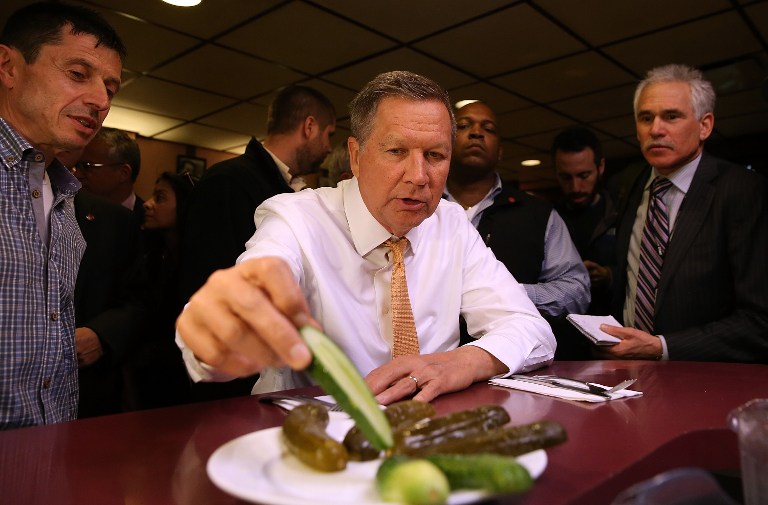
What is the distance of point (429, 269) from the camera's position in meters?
1.92

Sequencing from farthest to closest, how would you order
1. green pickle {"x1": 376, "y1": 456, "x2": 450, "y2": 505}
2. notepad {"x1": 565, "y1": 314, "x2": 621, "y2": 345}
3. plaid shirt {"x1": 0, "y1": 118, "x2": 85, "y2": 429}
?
notepad {"x1": 565, "y1": 314, "x2": 621, "y2": 345} < plaid shirt {"x1": 0, "y1": 118, "x2": 85, "y2": 429} < green pickle {"x1": 376, "y1": 456, "x2": 450, "y2": 505}

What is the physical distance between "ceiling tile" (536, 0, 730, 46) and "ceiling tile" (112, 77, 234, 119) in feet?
11.3

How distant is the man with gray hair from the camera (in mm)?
1660

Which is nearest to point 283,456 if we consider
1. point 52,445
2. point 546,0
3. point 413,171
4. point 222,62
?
point 52,445

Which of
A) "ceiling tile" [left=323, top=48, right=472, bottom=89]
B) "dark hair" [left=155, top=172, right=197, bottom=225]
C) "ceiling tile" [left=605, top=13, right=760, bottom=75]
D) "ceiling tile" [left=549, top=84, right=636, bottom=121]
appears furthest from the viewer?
"ceiling tile" [left=549, top=84, right=636, bottom=121]

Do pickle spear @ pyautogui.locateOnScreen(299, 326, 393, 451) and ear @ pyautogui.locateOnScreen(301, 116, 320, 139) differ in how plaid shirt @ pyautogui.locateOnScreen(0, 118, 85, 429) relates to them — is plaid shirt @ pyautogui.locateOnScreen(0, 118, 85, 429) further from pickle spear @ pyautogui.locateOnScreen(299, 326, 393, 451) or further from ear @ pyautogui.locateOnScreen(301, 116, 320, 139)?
ear @ pyautogui.locateOnScreen(301, 116, 320, 139)

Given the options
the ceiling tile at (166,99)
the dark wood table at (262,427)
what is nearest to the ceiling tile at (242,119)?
the ceiling tile at (166,99)

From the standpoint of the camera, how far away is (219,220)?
2645 millimetres

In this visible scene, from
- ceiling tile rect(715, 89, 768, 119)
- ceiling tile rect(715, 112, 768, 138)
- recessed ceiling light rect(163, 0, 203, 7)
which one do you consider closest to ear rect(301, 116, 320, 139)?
recessed ceiling light rect(163, 0, 203, 7)

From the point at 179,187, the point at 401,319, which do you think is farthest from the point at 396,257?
the point at 179,187

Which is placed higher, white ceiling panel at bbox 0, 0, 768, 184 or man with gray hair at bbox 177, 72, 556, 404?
white ceiling panel at bbox 0, 0, 768, 184

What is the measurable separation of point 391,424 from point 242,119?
6.21m

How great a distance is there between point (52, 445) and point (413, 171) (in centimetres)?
117

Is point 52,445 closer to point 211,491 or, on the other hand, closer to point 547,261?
point 211,491
